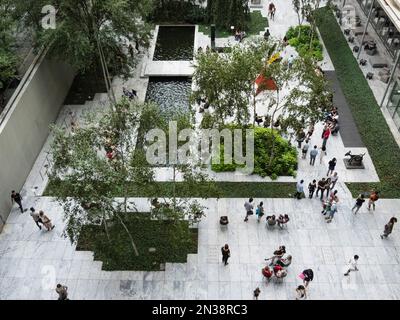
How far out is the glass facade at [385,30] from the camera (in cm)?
2914

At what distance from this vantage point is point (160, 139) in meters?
15.9

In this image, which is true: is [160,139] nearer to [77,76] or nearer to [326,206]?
[326,206]

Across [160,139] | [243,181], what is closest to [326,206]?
[243,181]

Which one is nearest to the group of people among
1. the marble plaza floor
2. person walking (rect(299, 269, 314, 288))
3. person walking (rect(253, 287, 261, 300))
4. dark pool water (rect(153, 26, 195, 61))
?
the marble plaza floor

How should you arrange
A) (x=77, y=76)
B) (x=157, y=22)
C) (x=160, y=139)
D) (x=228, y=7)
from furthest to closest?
(x=157, y=22)
(x=228, y=7)
(x=77, y=76)
(x=160, y=139)

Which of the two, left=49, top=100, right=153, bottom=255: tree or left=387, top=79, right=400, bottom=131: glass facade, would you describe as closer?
left=49, top=100, right=153, bottom=255: tree

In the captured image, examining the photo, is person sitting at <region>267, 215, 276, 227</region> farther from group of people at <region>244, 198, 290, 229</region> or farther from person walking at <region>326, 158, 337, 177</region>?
person walking at <region>326, 158, 337, 177</region>

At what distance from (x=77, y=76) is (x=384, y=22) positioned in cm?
2207

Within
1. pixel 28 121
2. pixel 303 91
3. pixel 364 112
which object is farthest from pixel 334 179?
pixel 28 121

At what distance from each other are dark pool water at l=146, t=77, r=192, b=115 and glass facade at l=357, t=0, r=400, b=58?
1383cm

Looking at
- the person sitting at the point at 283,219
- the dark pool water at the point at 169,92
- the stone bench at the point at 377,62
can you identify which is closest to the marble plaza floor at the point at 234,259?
the person sitting at the point at 283,219

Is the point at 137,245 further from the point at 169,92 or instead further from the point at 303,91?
the point at 169,92

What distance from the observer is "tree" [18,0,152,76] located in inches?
893

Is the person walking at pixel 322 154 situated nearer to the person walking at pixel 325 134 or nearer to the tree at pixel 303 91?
the person walking at pixel 325 134
